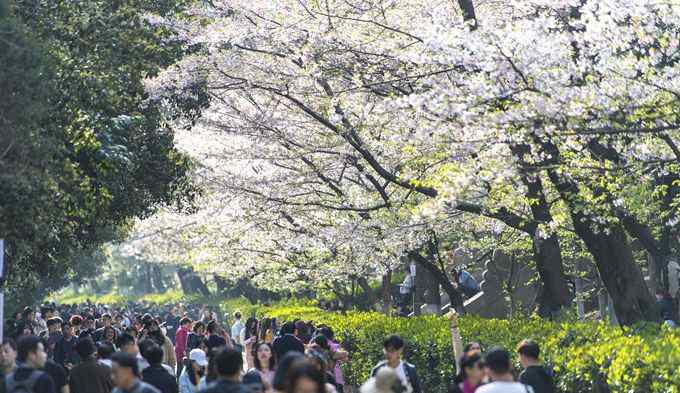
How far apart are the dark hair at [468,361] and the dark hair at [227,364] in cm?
244

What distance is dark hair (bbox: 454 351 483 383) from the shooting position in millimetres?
10625

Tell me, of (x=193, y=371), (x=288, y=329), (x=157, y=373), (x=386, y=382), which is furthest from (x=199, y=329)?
(x=386, y=382)

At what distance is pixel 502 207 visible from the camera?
60.0 ft

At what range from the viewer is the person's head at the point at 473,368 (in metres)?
10.6

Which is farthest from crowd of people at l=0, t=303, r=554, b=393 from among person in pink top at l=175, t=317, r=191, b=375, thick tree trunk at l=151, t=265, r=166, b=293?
thick tree trunk at l=151, t=265, r=166, b=293

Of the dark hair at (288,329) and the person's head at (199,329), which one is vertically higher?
the person's head at (199,329)

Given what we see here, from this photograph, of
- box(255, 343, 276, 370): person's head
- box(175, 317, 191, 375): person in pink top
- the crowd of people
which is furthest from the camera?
box(175, 317, 191, 375): person in pink top

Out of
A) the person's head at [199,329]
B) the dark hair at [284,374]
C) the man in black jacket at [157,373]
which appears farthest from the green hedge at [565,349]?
the man in black jacket at [157,373]

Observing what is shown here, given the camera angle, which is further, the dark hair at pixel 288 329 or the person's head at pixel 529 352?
the dark hair at pixel 288 329

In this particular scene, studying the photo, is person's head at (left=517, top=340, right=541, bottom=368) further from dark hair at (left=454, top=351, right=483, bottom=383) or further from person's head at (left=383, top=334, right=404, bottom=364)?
person's head at (left=383, top=334, right=404, bottom=364)

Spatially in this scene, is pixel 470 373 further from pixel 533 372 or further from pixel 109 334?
pixel 109 334

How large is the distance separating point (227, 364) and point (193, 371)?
19.0ft

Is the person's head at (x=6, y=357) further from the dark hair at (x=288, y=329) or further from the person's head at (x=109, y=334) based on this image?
the person's head at (x=109, y=334)

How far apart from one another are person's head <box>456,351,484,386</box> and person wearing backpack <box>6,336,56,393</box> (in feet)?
11.8
